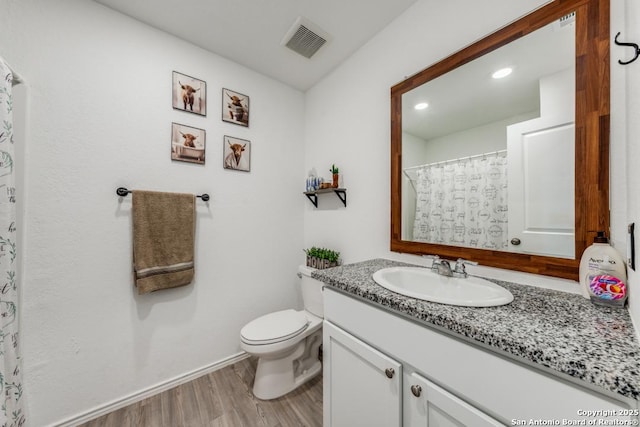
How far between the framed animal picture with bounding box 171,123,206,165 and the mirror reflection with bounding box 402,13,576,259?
55.4 inches

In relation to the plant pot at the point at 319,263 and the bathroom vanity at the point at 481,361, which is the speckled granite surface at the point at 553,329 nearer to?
the bathroom vanity at the point at 481,361

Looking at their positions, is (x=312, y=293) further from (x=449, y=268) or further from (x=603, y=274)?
(x=603, y=274)

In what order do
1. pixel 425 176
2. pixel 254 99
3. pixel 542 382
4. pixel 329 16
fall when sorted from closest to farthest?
pixel 542 382
pixel 425 176
pixel 329 16
pixel 254 99

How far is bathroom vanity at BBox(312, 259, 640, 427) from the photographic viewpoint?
0.45 metres

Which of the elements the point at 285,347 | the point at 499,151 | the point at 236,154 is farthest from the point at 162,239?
the point at 499,151

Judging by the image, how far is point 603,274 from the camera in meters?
0.72

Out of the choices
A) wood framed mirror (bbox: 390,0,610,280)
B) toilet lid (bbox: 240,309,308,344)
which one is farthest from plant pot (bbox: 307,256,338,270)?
wood framed mirror (bbox: 390,0,610,280)

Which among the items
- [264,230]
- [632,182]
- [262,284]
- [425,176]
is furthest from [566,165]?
[262,284]

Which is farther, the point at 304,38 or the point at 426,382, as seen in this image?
the point at 304,38

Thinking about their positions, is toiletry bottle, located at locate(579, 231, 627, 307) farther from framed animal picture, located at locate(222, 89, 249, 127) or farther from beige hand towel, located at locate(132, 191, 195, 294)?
framed animal picture, located at locate(222, 89, 249, 127)

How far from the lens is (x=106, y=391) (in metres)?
1.35

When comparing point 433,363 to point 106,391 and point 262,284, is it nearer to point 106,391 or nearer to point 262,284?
point 262,284

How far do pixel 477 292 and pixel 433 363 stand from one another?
412 mm

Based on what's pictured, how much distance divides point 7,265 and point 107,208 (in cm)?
51
